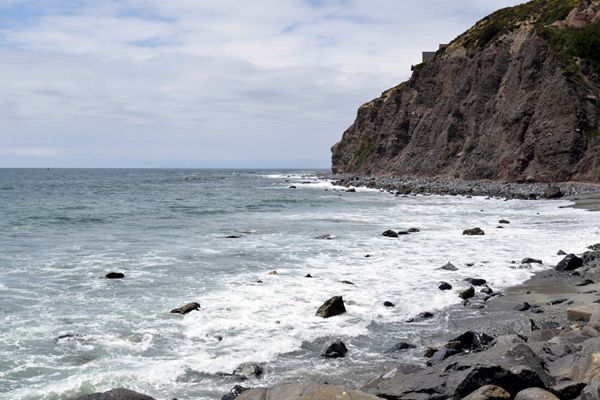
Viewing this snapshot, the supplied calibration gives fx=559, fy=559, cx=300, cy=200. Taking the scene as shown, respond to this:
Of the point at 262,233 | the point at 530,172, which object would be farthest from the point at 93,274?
the point at 530,172

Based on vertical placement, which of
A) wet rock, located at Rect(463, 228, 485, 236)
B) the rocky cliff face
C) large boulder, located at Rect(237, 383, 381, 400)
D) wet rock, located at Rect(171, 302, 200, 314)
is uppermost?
the rocky cliff face

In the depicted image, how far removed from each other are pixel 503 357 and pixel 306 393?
2.62m

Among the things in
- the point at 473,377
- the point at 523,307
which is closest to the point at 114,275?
the point at 523,307

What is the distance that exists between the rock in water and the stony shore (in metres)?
2.26

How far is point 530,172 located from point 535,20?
24.2 m

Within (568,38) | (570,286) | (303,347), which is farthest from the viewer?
(568,38)

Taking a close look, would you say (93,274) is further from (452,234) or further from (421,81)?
(421,81)

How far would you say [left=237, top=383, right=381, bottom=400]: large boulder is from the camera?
20.3 feet

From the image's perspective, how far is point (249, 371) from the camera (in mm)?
9031

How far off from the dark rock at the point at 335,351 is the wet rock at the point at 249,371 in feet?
4.11

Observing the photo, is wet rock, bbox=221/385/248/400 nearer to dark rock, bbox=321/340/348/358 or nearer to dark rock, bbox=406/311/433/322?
dark rock, bbox=321/340/348/358

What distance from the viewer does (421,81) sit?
81938 mm

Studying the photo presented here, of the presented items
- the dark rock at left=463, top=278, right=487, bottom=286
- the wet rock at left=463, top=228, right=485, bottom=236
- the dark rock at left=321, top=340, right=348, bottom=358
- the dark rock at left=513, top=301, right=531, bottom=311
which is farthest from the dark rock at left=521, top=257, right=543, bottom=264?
the dark rock at left=321, top=340, right=348, bottom=358

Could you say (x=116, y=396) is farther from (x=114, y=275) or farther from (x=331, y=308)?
(x=114, y=275)
